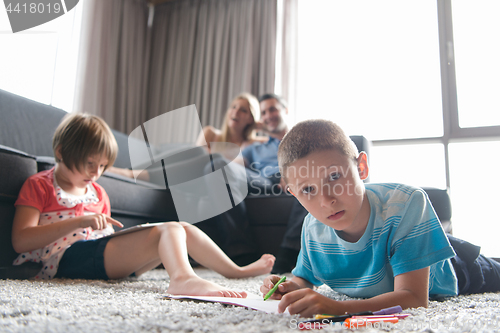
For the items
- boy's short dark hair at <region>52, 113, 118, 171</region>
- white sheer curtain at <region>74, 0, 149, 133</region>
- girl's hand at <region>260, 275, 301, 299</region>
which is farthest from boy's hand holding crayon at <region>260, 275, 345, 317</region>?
white sheer curtain at <region>74, 0, 149, 133</region>

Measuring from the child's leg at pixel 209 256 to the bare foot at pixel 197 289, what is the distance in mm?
240

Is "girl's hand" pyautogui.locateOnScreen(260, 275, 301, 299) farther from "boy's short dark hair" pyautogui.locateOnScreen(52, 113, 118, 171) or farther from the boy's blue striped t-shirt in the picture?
"boy's short dark hair" pyautogui.locateOnScreen(52, 113, 118, 171)

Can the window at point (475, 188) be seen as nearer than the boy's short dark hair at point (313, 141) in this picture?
No

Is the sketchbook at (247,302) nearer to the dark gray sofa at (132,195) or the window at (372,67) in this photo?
the dark gray sofa at (132,195)

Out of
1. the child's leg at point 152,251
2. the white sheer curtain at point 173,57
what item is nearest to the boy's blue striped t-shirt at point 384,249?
the child's leg at point 152,251

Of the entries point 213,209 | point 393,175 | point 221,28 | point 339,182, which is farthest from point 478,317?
point 221,28

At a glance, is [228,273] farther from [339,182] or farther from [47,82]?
[47,82]

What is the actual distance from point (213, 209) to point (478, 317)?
0.99 m

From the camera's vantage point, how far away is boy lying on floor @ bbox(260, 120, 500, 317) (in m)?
0.55

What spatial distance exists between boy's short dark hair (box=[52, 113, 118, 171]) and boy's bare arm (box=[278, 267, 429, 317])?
74 cm

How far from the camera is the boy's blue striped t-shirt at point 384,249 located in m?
0.56

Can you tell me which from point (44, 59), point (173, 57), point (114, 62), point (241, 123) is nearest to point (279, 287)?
point (241, 123)

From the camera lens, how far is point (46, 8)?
2301 mm

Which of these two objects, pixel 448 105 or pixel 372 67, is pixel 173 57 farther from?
pixel 448 105
